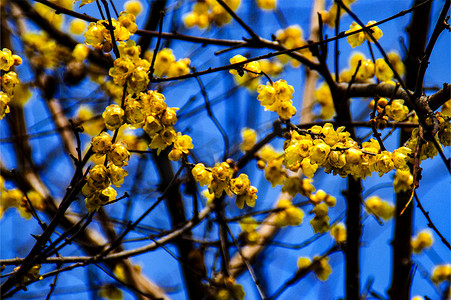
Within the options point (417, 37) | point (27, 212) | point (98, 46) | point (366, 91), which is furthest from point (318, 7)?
point (27, 212)

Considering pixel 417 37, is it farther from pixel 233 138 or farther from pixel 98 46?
pixel 98 46

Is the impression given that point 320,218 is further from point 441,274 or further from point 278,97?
point 441,274

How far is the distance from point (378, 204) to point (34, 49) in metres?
3.44

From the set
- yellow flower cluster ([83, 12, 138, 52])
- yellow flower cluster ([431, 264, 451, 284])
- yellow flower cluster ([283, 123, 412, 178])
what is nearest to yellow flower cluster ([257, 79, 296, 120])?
yellow flower cluster ([283, 123, 412, 178])

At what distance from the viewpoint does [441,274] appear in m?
4.05

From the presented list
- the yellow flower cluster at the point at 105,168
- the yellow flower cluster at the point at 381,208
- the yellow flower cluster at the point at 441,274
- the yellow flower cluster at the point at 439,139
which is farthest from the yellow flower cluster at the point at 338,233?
the yellow flower cluster at the point at 105,168

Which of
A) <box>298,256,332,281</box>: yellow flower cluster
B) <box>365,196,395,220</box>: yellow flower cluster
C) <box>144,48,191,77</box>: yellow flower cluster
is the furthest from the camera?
<box>365,196,395,220</box>: yellow flower cluster

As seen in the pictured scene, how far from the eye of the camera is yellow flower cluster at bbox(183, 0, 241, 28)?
3826 millimetres

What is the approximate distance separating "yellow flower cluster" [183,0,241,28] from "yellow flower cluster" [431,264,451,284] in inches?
116

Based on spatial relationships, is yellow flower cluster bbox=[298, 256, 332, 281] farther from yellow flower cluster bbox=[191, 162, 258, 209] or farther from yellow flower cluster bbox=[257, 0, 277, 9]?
yellow flower cluster bbox=[257, 0, 277, 9]

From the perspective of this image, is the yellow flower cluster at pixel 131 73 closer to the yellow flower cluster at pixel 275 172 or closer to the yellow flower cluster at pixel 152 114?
the yellow flower cluster at pixel 152 114

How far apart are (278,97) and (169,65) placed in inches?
47.3

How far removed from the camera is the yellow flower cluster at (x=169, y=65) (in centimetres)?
302

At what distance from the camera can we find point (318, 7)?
4.47m
